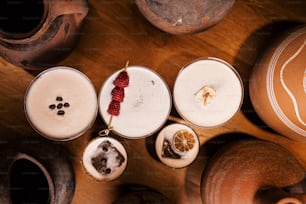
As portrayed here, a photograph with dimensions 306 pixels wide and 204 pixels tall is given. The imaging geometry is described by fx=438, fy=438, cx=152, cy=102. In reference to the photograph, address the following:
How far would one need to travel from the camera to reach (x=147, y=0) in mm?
1650

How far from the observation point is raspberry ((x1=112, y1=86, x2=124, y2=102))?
70.9 inches

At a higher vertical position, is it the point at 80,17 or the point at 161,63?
the point at 80,17

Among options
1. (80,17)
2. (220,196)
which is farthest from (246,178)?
(80,17)

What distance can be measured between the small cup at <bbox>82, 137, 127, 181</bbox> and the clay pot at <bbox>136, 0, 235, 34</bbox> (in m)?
0.54

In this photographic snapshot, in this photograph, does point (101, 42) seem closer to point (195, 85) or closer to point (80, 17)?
point (80, 17)

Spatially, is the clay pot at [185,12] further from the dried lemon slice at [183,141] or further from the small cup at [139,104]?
the dried lemon slice at [183,141]

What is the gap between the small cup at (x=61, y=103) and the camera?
1789mm

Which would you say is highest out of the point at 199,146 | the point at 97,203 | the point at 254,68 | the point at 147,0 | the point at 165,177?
the point at 147,0

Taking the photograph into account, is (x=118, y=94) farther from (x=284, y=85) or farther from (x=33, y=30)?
(x=284, y=85)

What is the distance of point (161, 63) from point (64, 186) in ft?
2.19

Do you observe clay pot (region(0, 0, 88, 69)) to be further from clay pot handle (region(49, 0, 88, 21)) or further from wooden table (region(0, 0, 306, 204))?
wooden table (region(0, 0, 306, 204))

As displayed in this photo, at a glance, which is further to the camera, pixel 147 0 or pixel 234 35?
pixel 234 35

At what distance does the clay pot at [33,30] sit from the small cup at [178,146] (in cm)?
57

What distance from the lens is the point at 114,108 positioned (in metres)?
1.80
